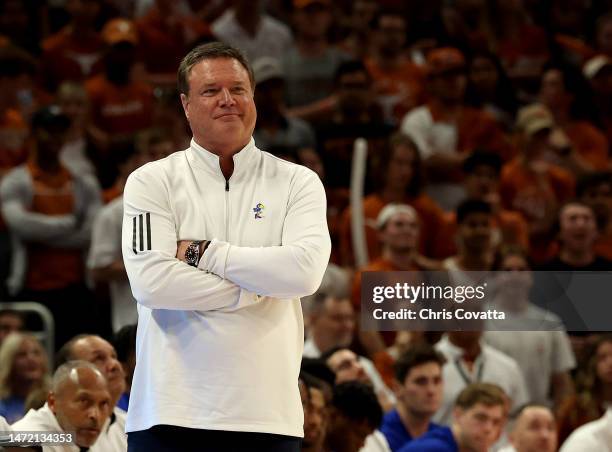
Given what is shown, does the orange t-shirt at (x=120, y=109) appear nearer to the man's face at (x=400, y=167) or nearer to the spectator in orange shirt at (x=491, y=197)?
the man's face at (x=400, y=167)

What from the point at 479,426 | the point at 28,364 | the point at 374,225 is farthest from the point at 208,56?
the point at 374,225

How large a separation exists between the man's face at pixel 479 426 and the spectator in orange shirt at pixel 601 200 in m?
2.88

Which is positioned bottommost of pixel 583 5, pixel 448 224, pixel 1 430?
pixel 1 430

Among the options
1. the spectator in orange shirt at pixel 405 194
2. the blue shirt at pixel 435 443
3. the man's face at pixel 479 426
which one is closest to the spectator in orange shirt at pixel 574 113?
the spectator in orange shirt at pixel 405 194

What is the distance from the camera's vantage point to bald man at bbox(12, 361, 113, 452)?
16.3 feet

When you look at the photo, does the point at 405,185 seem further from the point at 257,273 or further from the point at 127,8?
the point at 257,273

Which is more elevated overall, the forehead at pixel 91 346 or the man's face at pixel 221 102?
the man's face at pixel 221 102

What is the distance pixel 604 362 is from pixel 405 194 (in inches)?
100.0

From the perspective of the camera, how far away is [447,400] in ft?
23.9

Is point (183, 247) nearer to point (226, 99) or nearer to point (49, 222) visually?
point (226, 99)

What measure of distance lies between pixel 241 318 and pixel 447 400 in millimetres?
3591

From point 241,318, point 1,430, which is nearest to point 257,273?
point 241,318

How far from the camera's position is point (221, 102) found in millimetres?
4047

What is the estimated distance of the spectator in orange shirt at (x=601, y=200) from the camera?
913 cm
